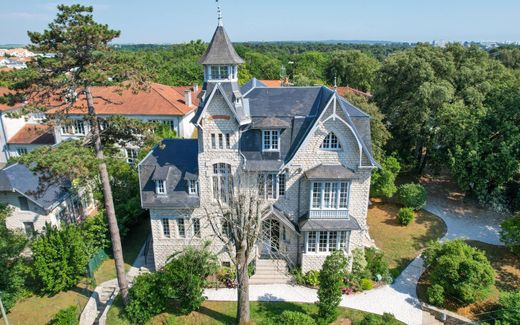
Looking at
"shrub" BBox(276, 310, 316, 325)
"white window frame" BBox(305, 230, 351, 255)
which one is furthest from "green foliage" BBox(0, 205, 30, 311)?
"white window frame" BBox(305, 230, 351, 255)

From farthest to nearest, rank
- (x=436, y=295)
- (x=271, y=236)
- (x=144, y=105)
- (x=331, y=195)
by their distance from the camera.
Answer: (x=144, y=105) < (x=271, y=236) < (x=331, y=195) < (x=436, y=295)

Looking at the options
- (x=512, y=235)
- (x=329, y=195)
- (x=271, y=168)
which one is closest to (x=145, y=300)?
(x=271, y=168)

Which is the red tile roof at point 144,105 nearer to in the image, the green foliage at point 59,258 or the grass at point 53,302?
the grass at point 53,302

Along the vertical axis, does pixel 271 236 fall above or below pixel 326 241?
below

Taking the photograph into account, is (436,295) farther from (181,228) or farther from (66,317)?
(66,317)

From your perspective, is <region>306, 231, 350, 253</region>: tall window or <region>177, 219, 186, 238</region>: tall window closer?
<region>306, 231, 350, 253</region>: tall window

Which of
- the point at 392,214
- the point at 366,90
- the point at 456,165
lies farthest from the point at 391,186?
the point at 366,90

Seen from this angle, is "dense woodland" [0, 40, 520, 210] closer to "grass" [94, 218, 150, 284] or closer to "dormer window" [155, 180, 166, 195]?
"dormer window" [155, 180, 166, 195]

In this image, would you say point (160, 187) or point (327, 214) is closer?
point (327, 214)
